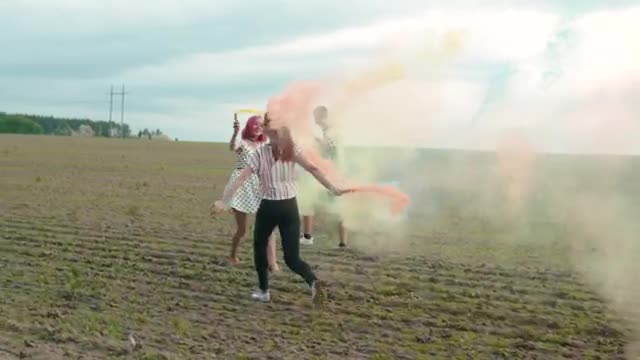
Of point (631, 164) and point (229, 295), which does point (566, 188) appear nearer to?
point (631, 164)

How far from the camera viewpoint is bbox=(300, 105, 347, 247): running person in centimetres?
1068

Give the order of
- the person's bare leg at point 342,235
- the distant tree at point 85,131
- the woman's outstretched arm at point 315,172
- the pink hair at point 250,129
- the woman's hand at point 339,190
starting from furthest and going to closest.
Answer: the distant tree at point 85,131
the person's bare leg at point 342,235
the pink hair at point 250,129
the woman's hand at point 339,190
the woman's outstretched arm at point 315,172

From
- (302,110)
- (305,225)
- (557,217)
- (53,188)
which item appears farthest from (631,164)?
(53,188)

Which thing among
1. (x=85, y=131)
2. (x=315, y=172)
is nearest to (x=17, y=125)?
(x=85, y=131)

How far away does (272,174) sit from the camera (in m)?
8.90

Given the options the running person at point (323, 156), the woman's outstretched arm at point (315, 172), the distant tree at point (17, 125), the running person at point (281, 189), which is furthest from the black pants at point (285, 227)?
the distant tree at point (17, 125)

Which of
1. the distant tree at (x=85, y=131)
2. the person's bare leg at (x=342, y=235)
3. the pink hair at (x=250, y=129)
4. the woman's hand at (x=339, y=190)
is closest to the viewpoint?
the woman's hand at (x=339, y=190)

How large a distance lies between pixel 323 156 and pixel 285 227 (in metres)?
2.93

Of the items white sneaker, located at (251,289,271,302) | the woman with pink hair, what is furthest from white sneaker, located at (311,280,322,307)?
the woman with pink hair

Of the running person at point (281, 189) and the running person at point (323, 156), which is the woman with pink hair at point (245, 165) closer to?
the running person at point (323, 156)

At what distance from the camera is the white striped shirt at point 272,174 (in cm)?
891

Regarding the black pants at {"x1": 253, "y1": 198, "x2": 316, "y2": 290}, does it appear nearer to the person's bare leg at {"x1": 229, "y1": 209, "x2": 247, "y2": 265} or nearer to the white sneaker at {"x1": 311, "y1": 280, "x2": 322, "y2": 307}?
the white sneaker at {"x1": 311, "y1": 280, "x2": 322, "y2": 307}

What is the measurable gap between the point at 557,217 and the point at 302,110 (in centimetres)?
994

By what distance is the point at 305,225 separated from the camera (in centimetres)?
1341
